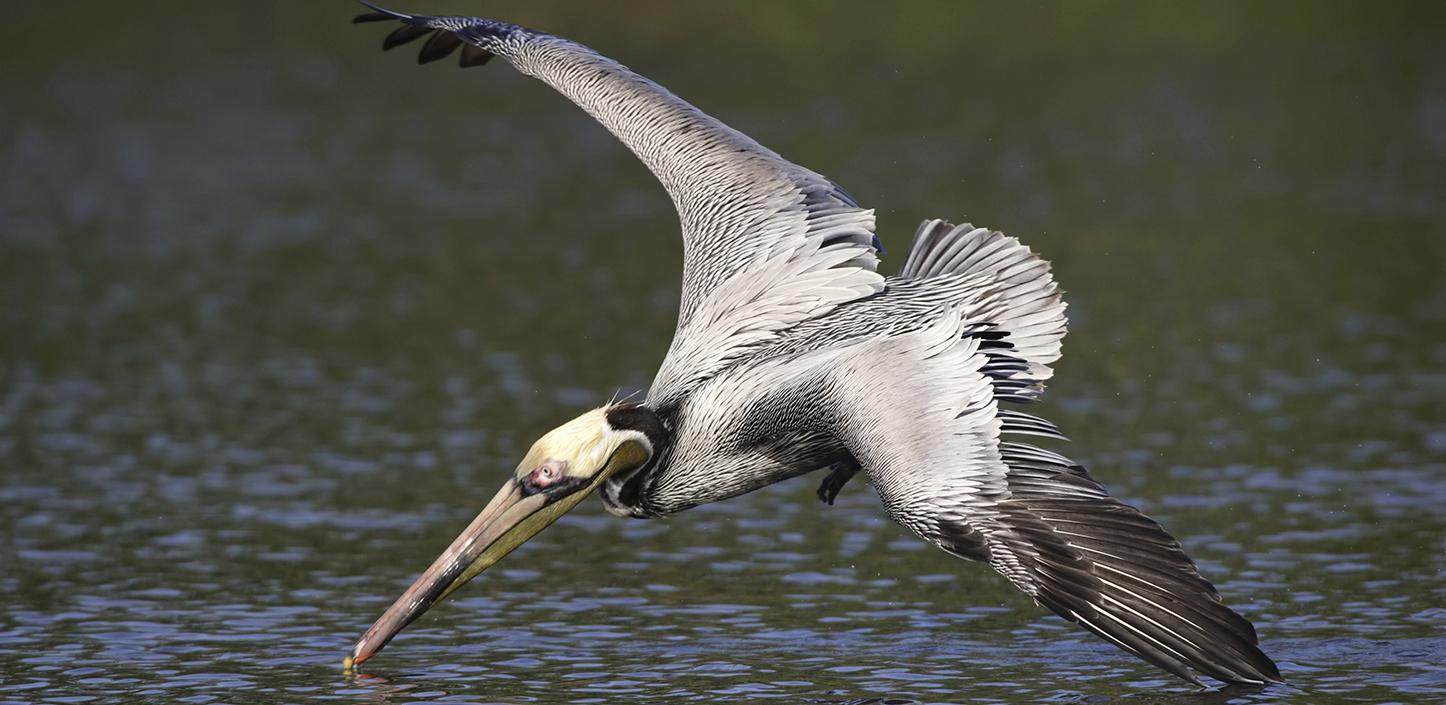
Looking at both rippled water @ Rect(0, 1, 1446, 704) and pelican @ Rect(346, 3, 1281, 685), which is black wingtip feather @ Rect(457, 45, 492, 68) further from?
rippled water @ Rect(0, 1, 1446, 704)

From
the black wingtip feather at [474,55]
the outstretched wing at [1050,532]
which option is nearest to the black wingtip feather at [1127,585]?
the outstretched wing at [1050,532]

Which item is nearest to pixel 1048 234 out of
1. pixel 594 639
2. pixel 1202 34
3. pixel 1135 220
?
pixel 1135 220

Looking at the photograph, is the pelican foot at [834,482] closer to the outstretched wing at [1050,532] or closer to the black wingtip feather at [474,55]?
the outstretched wing at [1050,532]

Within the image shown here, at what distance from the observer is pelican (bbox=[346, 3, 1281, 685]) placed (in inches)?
291

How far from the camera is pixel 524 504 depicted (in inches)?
330

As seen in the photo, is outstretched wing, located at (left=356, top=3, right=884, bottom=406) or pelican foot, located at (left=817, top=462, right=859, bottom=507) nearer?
outstretched wing, located at (left=356, top=3, right=884, bottom=406)

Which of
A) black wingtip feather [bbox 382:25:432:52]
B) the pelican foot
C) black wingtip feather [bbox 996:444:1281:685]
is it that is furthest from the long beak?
black wingtip feather [bbox 382:25:432:52]

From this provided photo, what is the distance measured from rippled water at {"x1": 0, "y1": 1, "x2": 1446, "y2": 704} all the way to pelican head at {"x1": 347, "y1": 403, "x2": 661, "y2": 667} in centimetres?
32

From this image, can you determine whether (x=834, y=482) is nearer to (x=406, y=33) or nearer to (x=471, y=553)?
(x=471, y=553)

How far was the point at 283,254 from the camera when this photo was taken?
2398 cm

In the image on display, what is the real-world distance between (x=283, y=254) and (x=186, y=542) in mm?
12435

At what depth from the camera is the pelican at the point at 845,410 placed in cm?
740

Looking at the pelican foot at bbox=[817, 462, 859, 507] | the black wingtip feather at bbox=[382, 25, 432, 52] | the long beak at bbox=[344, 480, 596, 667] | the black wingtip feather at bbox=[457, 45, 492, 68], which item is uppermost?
the black wingtip feather at bbox=[382, 25, 432, 52]

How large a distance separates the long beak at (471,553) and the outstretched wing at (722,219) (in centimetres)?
73
